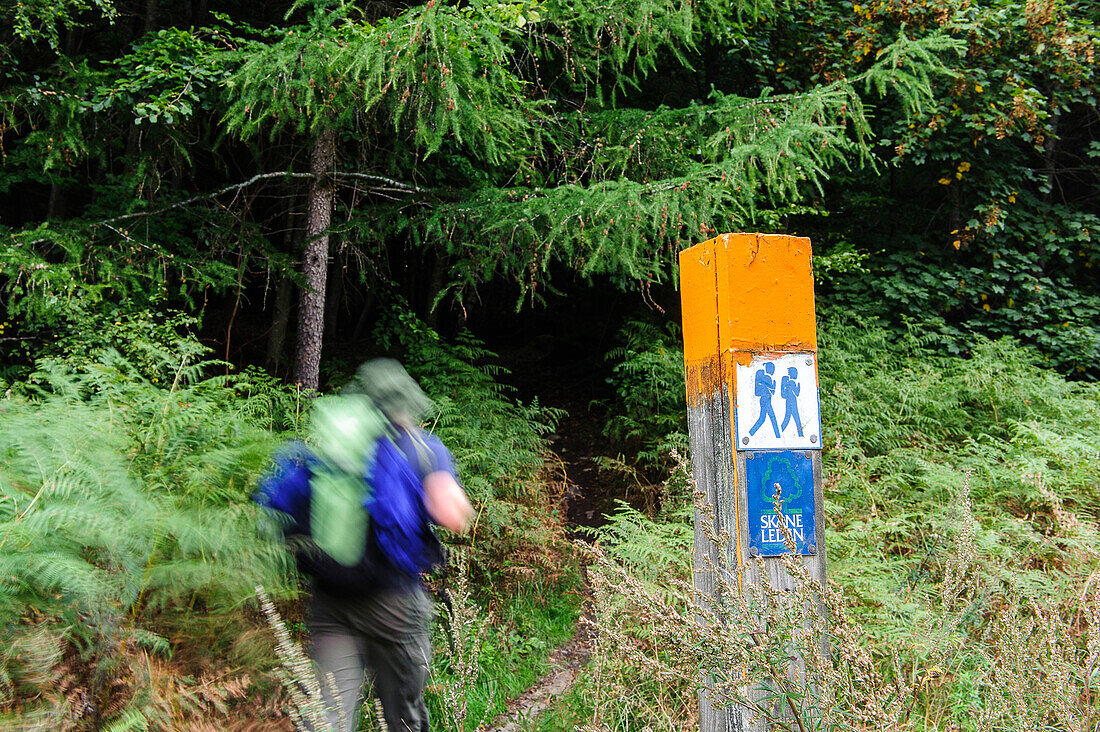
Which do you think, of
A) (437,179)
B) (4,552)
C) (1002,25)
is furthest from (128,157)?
(1002,25)

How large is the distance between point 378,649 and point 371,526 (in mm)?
681

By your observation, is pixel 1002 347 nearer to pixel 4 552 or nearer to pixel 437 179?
pixel 437 179

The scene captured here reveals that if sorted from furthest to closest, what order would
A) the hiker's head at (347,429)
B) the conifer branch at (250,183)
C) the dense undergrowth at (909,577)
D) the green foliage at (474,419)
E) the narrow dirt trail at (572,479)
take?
the conifer branch at (250,183) < the green foliage at (474,419) < the narrow dirt trail at (572,479) < the hiker's head at (347,429) < the dense undergrowth at (909,577)

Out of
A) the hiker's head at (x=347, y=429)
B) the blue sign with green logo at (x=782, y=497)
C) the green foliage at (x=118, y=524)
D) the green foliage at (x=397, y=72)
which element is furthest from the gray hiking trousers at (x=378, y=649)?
the green foliage at (x=397, y=72)

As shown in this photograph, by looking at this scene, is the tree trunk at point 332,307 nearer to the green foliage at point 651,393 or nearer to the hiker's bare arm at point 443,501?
the green foliage at point 651,393

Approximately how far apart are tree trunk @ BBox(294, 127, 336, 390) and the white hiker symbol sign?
523 centimetres

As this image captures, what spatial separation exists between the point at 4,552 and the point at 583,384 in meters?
10.7

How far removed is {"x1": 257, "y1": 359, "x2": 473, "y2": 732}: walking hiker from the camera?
8.39 feet

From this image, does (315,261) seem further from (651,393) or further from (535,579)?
(651,393)

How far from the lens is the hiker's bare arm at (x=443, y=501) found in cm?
264

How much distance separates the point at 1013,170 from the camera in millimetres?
10078

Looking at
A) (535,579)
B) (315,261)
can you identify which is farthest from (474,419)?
(315,261)

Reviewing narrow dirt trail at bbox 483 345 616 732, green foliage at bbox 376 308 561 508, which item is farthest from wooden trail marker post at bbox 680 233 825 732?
green foliage at bbox 376 308 561 508

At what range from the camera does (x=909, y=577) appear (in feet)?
13.6
